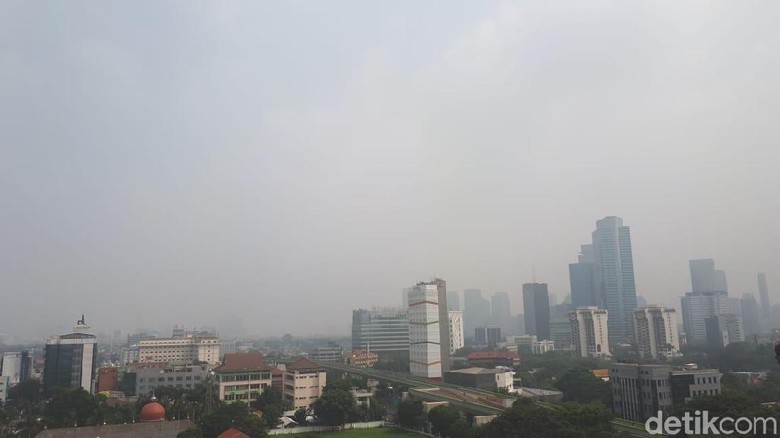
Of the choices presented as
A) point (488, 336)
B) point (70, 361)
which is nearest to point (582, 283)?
point (488, 336)

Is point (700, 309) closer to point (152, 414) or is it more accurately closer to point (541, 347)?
point (541, 347)

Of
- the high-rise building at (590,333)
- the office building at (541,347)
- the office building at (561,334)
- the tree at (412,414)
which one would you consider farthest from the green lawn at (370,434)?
the office building at (561,334)

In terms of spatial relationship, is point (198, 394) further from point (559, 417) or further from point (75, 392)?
point (559, 417)

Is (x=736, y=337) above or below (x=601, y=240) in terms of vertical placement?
below

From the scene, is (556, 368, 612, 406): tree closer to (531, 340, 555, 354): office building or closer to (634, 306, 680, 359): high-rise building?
(634, 306, 680, 359): high-rise building

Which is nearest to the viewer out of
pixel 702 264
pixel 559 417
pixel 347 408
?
pixel 559 417

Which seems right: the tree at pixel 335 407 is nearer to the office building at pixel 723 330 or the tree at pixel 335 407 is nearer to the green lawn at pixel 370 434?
the green lawn at pixel 370 434

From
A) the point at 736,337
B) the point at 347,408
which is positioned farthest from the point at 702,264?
the point at 347,408
